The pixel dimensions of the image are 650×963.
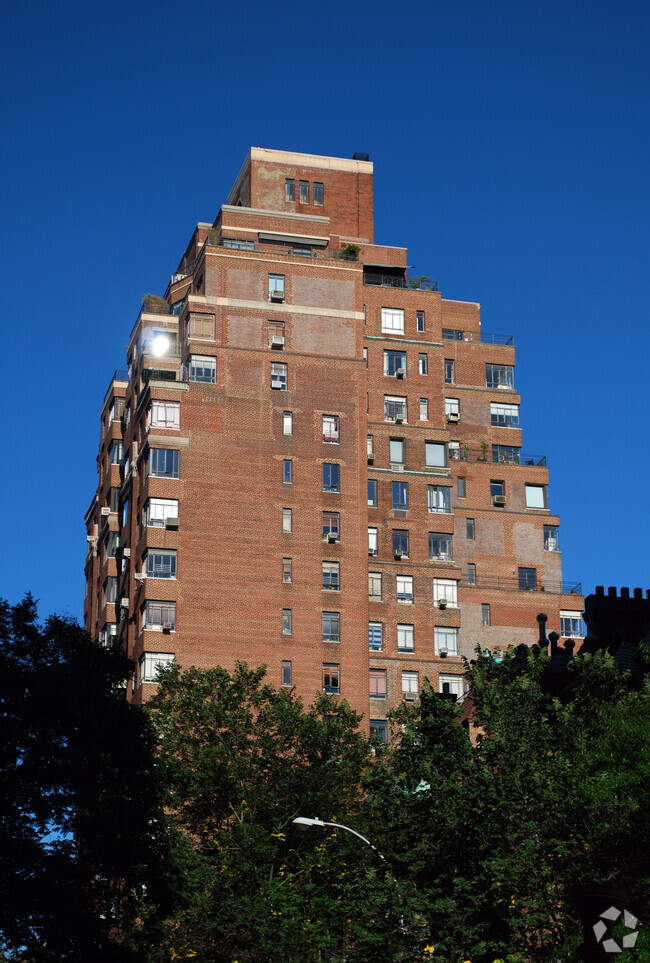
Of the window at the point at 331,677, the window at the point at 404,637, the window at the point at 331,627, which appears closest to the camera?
the window at the point at 331,677

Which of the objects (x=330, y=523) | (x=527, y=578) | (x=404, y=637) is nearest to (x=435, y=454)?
(x=527, y=578)

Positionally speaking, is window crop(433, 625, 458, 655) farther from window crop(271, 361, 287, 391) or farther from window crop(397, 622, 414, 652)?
window crop(271, 361, 287, 391)

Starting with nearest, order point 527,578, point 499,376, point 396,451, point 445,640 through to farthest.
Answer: point 445,640
point 396,451
point 527,578
point 499,376

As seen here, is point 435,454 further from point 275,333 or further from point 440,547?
point 275,333

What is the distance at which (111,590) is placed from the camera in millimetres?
103500

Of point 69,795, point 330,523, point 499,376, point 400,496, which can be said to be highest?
point 499,376

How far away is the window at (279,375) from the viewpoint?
97188 mm

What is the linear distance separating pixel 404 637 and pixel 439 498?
1038 centimetres

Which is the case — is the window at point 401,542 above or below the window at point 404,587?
above

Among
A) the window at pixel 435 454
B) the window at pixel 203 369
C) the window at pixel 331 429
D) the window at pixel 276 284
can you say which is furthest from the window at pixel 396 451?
the window at pixel 203 369

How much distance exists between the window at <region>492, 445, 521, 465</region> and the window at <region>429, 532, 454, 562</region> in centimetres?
1380

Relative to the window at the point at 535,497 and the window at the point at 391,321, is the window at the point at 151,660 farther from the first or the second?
the window at the point at 535,497

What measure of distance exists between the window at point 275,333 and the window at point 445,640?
68.9ft

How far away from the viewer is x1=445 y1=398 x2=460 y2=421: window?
115 meters
